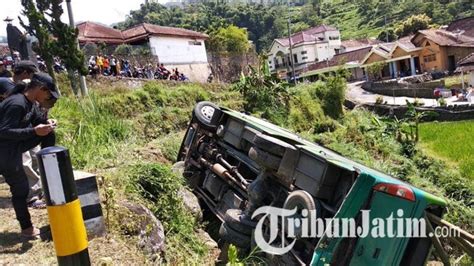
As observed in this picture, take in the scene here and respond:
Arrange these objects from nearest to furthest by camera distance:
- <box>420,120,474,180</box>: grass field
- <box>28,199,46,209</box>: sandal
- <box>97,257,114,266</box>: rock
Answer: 1. <box>97,257,114,266</box>: rock
2. <box>28,199,46,209</box>: sandal
3. <box>420,120,474,180</box>: grass field

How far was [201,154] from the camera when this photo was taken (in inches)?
284

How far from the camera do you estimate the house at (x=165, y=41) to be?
27466 mm


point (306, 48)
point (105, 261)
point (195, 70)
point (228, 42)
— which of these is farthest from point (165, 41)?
point (306, 48)

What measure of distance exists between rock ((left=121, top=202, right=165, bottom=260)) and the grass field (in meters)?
11.3

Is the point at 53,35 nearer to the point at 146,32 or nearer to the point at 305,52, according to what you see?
the point at 146,32

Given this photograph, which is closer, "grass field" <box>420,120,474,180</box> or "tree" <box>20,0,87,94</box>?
"tree" <box>20,0,87,94</box>

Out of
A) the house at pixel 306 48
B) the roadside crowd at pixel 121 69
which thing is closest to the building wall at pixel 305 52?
the house at pixel 306 48

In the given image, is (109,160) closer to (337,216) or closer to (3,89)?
(3,89)

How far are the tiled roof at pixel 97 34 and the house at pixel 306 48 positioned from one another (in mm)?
35747

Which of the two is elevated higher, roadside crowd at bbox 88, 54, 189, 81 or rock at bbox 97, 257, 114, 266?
roadside crowd at bbox 88, 54, 189, 81

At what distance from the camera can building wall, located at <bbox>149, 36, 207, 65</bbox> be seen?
28150 millimetres

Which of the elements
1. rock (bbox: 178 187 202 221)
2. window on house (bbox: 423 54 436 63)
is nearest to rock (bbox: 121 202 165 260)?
rock (bbox: 178 187 202 221)

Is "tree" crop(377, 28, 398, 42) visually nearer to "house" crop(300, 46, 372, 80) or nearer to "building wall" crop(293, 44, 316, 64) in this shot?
"building wall" crop(293, 44, 316, 64)

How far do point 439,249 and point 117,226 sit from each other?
3.04 meters
